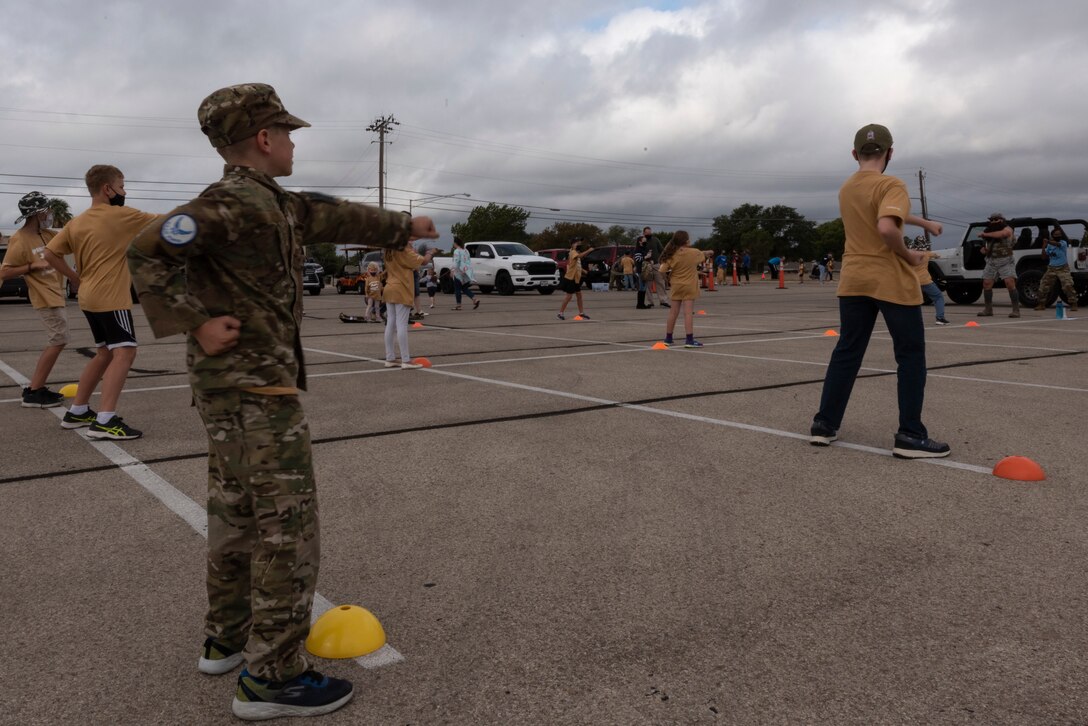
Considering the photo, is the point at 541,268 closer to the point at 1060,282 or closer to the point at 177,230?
the point at 1060,282

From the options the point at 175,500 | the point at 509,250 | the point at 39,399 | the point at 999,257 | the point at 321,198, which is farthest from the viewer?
the point at 509,250

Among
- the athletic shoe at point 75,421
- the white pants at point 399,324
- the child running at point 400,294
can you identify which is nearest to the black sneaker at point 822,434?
the child running at point 400,294

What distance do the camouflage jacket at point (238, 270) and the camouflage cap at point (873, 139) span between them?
12.6 feet

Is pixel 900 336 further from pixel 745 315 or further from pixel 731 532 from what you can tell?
pixel 745 315

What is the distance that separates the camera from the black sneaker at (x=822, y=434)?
540 cm

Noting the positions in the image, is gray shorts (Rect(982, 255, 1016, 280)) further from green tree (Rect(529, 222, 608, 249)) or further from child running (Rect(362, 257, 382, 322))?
green tree (Rect(529, 222, 608, 249))

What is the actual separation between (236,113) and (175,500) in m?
2.68

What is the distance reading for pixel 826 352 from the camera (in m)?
10.8

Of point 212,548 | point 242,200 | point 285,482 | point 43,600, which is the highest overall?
point 242,200

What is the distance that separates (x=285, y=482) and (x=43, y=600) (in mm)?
1507

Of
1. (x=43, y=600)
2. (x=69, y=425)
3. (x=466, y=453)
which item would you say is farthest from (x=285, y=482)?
(x=69, y=425)

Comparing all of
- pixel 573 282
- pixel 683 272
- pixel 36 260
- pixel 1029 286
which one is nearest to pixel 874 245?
pixel 683 272

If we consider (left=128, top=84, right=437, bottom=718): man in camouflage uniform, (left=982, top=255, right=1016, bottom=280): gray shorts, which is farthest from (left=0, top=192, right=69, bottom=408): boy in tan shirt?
(left=982, top=255, right=1016, bottom=280): gray shorts

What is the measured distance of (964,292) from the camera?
2027 centimetres
